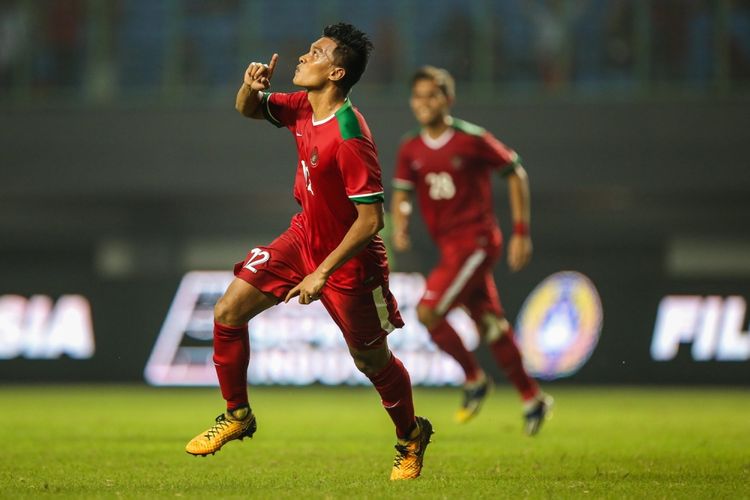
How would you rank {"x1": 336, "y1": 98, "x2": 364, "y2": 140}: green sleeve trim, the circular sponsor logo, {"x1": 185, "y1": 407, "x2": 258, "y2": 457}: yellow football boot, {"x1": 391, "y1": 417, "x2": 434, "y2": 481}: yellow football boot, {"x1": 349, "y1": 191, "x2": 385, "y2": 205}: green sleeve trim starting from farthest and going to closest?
the circular sponsor logo
{"x1": 391, "y1": 417, "x2": 434, "y2": 481}: yellow football boot
{"x1": 185, "y1": 407, "x2": 258, "y2": 457}: yellow football boot
{"x1": 336, "y1": 98, "x2": 364, "y2": 140}: green sleeve trim
{"x1": 349, "y1": 191, "x2": 385, "y2": 205}: green sleeve trim

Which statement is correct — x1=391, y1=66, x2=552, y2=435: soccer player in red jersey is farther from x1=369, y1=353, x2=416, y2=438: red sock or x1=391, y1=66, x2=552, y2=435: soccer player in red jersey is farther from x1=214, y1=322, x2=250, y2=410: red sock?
x1=214, y1=322, x2=250, y2=410: red sock

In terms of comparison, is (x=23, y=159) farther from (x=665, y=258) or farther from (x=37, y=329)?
(x=665, y=258)

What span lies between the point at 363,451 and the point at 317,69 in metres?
2.76

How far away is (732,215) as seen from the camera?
67.7ft

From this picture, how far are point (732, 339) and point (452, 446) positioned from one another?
8272mm

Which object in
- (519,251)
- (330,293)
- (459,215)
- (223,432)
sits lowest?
(223,432)

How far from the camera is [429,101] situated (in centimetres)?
974

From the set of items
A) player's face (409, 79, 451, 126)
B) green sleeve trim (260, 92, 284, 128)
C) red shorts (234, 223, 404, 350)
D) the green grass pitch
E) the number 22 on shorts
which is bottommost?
the green grass pitch

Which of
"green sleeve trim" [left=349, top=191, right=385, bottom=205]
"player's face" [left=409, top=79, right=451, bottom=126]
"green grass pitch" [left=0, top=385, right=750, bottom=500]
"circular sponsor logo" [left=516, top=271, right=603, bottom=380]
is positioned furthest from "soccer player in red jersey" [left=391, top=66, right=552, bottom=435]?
"circular sponsor logo" [left=516, top=271, right=603, bottom=380]

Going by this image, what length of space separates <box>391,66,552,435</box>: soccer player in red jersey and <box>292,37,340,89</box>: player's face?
3340 mm

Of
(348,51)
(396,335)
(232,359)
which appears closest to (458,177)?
(348,51)

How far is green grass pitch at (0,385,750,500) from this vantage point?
19.7 feet

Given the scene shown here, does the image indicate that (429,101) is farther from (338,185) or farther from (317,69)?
(338,185)

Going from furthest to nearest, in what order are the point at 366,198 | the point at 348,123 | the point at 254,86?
→ 1. the point at 254,86
2. the point at 348,123
3. the point at 366,198
